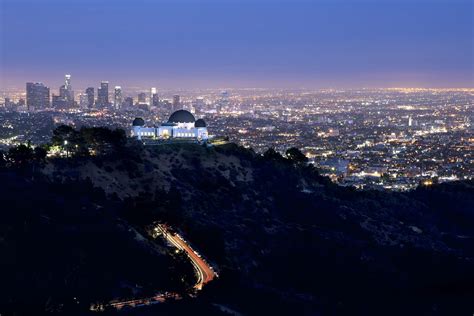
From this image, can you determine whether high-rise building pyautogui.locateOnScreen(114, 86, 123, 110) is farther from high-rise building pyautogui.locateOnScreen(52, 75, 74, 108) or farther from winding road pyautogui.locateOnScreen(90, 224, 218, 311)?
winding road pyautogui.locateOnScreen(90, 224, 218, 311)

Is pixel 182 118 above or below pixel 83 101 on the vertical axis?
above

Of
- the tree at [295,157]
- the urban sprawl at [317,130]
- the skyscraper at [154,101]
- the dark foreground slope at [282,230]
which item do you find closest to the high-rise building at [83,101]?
the urban sprawl at [317,130]

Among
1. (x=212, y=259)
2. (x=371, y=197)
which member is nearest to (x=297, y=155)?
(x=371, y=197)

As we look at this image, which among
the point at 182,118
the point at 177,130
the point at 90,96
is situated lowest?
the point at 90,96

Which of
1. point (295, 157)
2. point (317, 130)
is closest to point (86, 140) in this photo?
point (295, 157)

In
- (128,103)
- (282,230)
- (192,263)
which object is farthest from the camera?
(128,103)

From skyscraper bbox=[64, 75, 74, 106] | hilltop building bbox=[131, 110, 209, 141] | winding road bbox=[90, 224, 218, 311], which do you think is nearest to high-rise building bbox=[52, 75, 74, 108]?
skyscraper bbox=[64, 75, 74, 106]

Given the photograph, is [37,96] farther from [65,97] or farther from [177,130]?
[177,130]

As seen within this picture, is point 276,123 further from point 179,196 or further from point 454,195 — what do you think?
point 179,196
